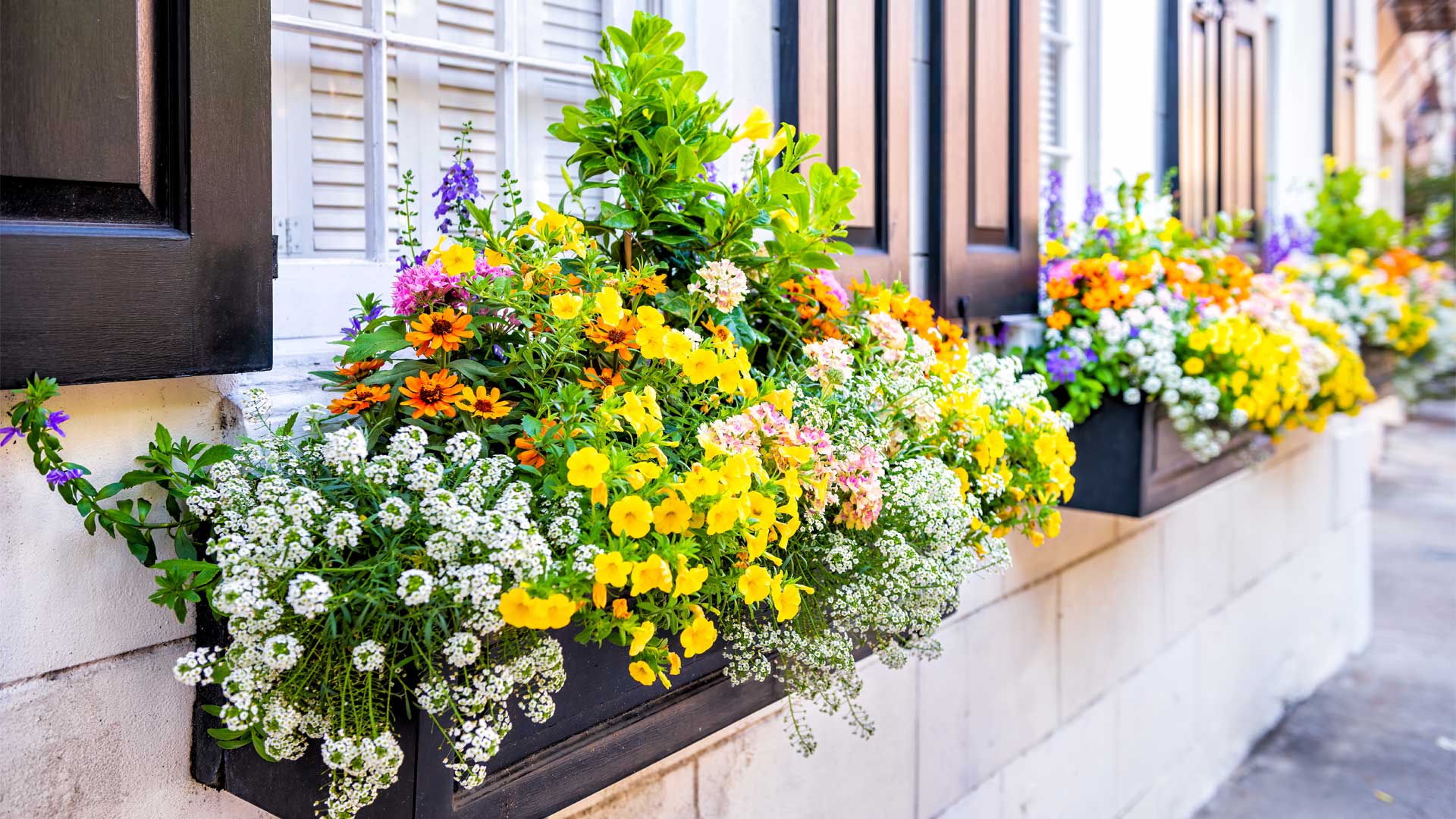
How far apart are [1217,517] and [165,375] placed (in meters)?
3.91

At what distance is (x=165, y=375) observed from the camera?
3.82 ft

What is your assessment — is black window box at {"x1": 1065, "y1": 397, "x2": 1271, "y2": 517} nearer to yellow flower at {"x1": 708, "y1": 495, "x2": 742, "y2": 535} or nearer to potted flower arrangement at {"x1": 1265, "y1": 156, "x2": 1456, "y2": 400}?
potted flower arrangement at {"x1": 1265, "y1": 156, "x2": 1456, "y2": 400}

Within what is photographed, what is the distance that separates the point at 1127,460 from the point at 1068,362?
1.00ft

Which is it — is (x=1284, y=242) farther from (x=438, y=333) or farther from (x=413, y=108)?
(x=438, y=333)

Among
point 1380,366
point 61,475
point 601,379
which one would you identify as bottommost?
point 61,475

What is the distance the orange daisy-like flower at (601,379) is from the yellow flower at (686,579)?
0.30 m

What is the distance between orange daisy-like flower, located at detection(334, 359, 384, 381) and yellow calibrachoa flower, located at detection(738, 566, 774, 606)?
561 millimetres

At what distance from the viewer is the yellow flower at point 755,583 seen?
3.96 feet

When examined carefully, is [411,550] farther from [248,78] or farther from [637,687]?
[248,78]

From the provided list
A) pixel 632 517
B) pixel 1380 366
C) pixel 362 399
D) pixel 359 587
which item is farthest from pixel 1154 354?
pixel 1380 366

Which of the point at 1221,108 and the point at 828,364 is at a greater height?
the point at 1221,108

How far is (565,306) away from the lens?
4.00 ft

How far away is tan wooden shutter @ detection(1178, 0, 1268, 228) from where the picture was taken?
3.70 meters

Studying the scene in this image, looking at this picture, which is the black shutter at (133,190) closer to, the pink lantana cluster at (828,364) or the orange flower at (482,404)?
the orange flower at (482,404)
